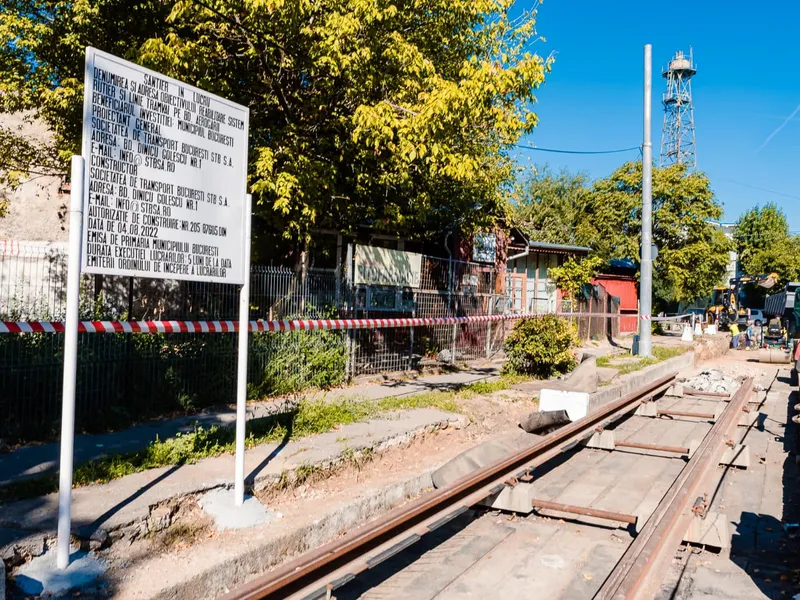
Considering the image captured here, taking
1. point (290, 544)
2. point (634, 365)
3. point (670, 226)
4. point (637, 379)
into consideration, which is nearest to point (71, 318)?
point (290, 544)

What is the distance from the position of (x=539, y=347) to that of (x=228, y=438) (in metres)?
7.50

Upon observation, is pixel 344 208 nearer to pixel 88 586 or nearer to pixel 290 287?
pixel 290 287

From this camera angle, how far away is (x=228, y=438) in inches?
277

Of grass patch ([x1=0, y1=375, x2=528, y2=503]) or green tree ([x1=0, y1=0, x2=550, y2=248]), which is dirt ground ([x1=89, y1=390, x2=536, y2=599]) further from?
green tree ([x1=0, y1=0, x2=550, y2=248])

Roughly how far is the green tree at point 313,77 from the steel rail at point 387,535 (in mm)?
4446

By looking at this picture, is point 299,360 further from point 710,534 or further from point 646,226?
point 646,226

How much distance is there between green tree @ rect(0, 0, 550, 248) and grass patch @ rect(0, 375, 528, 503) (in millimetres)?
3098

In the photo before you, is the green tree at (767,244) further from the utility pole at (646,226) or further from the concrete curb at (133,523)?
the concrete curb at (133,523)

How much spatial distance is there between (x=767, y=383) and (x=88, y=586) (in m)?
17.6

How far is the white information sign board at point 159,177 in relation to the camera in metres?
4.36

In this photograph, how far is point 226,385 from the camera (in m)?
9.52

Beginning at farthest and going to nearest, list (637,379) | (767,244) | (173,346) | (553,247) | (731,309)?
(767,244) < (731,309) < (553,247) < (637,379) < (173,346)

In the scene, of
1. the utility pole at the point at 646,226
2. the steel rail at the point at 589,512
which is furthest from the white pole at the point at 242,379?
the utility pole at the point at 646,226

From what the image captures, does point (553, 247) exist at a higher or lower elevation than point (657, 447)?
higher
